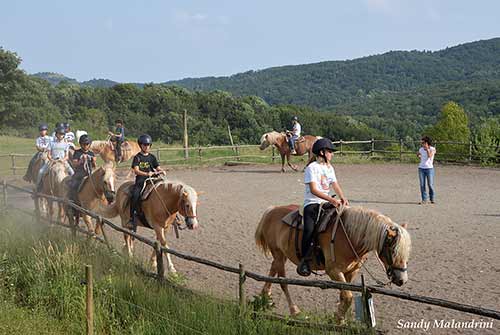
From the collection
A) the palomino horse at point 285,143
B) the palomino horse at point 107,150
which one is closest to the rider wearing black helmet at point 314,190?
the palomino horse at point 107,150

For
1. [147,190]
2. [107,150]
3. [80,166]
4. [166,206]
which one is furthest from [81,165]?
[107,150]

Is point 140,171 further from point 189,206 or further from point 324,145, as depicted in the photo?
point 324,145

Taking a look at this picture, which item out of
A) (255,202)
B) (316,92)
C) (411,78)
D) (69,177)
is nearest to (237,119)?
(255,202)

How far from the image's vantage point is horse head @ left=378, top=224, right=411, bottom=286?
5.35 m

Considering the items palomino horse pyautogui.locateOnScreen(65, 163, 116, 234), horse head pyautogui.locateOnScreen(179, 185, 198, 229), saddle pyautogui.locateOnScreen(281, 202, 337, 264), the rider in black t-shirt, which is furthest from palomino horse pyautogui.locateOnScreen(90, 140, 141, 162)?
saddle pyautogui.locateOnScreen(281, 202, 337, 264)

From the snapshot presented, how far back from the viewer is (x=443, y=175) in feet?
69.7

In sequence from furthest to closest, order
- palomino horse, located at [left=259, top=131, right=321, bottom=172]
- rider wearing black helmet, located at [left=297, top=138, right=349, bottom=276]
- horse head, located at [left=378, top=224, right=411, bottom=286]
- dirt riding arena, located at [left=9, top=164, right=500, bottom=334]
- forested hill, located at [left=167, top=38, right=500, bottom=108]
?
1. forested hill, located at [left=167, top=38, right=500, bottom=108]
2. palomino horse, located at [left=259, top=131, right=321, bottom=172]
3. dirt riding arena, located at [left=9, top=164, right=500, bottom=334]
4. rider wearing black helmet, located at [left=297, top=138, right=349, bottom=276]
5. horse head, located at [left=378, top=224, right=411, bottom=286]

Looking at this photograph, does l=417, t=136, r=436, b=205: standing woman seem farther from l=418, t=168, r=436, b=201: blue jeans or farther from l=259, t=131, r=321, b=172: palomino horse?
l=259, t=131, r=321, b=172: palomino horse

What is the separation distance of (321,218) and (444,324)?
1.85m

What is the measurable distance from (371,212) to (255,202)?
9.81m

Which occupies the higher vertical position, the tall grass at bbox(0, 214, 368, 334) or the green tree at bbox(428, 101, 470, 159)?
the green tree at bbox(428, 101, 470, 159)

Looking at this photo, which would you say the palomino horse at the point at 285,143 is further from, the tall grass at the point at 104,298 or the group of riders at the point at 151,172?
the tall grass at the point at 104,298

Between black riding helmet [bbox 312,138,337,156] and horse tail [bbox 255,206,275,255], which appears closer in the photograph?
black riding helmet [bbox 312,138,337,156]

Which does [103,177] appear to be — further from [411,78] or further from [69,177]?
[411,78]
